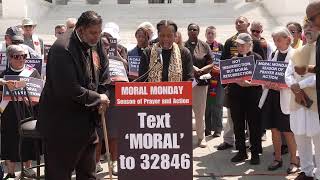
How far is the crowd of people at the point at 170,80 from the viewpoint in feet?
14.1

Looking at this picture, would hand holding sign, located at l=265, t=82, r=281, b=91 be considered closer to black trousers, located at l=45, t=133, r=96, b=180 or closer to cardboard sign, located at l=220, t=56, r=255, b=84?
cardboard sign, located at l=220, t=56, r=255, b=84

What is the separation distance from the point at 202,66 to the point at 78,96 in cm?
404

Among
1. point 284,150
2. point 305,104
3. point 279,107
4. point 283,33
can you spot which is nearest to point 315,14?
point 305,104

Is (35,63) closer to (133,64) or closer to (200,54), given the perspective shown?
(133,64)

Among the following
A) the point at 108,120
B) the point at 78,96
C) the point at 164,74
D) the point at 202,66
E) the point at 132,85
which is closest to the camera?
the point at 78,96

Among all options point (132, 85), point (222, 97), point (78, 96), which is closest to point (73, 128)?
point (78, 96)

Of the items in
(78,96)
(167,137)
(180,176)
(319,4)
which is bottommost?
(180,176)

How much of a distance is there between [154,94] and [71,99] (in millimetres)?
1065

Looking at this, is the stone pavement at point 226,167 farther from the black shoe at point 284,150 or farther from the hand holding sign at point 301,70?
the hand holding sign at point 301,70

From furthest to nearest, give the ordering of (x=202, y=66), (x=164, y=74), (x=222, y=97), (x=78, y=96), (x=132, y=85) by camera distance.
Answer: (x=222, y=97) < (x=202, y=66) < (x=164, y=74) < (x=132, y=85) < (x=78, y=96)

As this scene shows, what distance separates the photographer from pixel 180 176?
5184 mm

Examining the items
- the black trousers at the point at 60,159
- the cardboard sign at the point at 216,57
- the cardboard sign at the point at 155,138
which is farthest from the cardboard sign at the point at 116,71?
the cardboard sign at the point at 216,57

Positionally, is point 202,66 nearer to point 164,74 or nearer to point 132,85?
point 164,74

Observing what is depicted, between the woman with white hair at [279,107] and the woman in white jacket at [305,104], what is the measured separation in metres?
0.51
